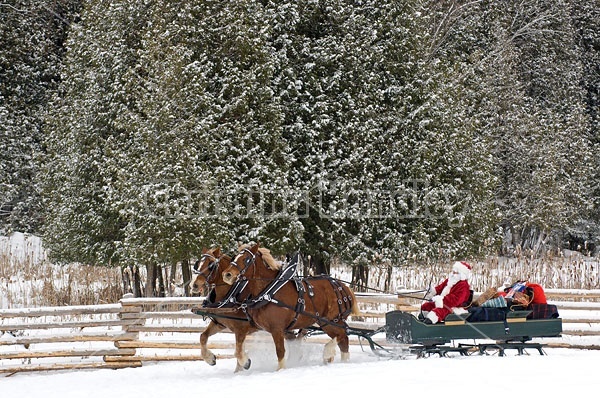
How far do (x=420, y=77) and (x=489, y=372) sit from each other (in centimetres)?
1372

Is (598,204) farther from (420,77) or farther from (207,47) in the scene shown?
(207,47)

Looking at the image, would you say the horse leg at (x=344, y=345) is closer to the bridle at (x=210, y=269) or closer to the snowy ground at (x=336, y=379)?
the snowy ground at (x=336, y=379)

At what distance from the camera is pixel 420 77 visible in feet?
73.3

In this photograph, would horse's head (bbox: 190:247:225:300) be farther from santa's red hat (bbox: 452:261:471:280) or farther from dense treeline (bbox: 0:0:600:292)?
dense treeline (bbox: 0:0:600:292)

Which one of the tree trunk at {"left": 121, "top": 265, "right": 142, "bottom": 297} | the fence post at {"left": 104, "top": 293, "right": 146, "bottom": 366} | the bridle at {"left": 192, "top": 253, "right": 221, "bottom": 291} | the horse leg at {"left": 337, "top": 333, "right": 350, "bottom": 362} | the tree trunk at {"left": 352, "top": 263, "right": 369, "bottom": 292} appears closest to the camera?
the bridle at {"left": 192, "top": 253, "right": 221, "bottom": 291}

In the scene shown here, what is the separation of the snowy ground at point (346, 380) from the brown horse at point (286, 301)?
551 mm

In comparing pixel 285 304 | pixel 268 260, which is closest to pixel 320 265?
pixel 268 260

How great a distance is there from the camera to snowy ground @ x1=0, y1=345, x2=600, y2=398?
8977mm

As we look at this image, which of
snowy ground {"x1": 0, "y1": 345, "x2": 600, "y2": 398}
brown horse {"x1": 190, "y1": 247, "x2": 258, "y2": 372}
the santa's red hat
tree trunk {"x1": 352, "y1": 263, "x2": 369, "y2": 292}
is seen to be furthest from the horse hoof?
tree trunk {"x1": 352, "y1": 263, "x2": 369, "y2": 292}

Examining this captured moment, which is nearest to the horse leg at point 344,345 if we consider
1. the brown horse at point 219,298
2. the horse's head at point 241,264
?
the brown horse at point 219,298

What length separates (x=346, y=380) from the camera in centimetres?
970

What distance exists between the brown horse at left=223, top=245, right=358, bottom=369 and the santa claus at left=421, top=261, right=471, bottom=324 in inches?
51.4

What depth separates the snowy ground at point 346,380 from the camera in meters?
8.98

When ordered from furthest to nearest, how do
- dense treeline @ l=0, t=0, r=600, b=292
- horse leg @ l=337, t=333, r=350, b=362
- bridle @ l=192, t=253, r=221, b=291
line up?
dense treeline @ l=0, t=0, r=600, b=292, horse leg @ l=337, t=333, r=350, b=362, bridle @ l=192, t=253, r=221, b=291
